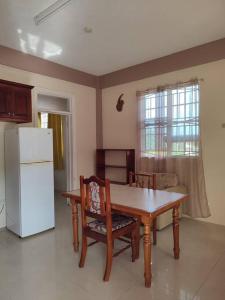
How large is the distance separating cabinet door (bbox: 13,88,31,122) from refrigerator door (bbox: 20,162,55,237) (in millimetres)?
844

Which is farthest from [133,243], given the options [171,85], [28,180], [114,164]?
[171,85]

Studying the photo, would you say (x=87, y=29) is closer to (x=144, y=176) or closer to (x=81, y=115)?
(x=81, y=115)

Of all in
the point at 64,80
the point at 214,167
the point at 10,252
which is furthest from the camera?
the point at 64,80

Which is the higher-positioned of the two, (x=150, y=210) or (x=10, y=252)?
(x=150, y=210)

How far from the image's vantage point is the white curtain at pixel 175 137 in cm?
367

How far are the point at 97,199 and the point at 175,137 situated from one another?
2.32 meters

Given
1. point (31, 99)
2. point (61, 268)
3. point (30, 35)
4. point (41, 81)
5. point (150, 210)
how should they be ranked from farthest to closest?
point (41, 81), point (31, 99), point (30, 35), point (61, 268), point (150, 210)

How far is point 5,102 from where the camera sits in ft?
10.7

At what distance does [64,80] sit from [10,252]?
3.26 meters

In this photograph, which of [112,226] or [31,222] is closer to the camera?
[112,226]

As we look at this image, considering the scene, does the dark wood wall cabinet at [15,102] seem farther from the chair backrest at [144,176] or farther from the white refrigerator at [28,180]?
the chair backrest at [144,176]

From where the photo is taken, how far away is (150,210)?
1.91 meters

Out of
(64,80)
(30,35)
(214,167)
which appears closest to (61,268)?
(214,167)

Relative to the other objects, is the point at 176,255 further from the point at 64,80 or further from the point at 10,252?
the point at 64,80
